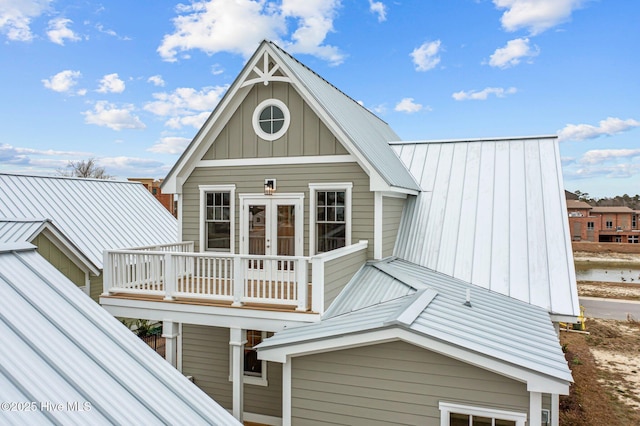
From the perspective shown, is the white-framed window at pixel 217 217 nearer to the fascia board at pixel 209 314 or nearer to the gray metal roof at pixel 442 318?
the fascia board at pixel 209 314

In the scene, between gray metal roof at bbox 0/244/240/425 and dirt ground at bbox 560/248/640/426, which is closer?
gray metal roof at bbox 0/244/240/425

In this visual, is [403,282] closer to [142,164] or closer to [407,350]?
[407,350]

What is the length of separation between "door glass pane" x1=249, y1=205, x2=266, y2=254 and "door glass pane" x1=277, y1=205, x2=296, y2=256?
0.45 meters

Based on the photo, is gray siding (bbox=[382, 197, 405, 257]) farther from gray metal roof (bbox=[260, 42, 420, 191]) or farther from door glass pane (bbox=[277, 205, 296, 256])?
door glass pane (bbox=[277, 205, 296, 256])

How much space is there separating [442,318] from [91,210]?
15348 millimetres

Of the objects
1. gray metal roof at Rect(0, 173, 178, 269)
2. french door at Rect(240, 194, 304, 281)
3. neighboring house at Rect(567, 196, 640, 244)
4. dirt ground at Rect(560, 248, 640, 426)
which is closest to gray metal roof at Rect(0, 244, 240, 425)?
french door at Rect(240, 194, 304, 281)

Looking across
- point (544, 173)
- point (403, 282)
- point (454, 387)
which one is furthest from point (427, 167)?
point (454, 387)

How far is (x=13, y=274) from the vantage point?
12.2ft

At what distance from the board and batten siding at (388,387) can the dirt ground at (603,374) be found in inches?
201

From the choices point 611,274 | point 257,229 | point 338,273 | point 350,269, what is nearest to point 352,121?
point 257,229

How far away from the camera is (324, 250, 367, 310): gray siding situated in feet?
24.2

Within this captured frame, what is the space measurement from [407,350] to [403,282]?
6.92 feet

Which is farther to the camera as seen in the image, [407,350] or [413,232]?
[413,232]

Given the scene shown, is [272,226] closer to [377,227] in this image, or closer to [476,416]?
[377,227]
